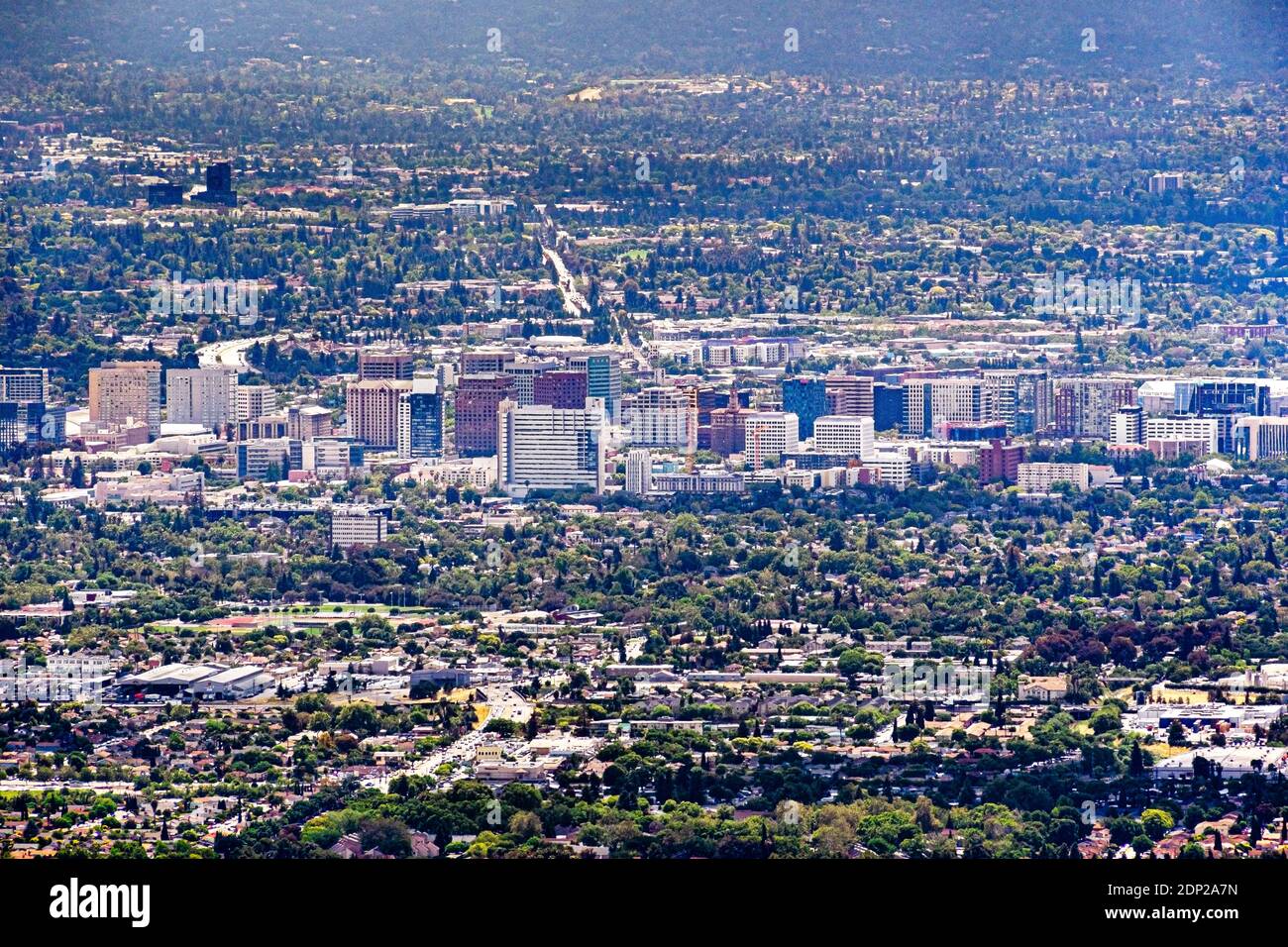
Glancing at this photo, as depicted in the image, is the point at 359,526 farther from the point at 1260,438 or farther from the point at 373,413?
the point at 1260,438

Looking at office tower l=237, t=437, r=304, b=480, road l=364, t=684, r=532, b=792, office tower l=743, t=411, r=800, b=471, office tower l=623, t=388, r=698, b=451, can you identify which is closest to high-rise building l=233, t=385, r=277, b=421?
office tower l=237, t=437, r=304, b=480

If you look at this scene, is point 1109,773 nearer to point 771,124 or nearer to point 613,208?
point 613,208

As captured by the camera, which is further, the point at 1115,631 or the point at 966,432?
the point at 966,432

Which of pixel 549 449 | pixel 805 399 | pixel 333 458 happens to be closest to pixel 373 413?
pixel 333 458

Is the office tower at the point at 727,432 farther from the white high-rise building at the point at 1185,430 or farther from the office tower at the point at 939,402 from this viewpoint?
the white high-rise building at the point at 1185,430

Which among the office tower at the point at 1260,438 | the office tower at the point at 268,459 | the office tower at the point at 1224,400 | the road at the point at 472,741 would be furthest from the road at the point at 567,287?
the road at the point at 472,741
